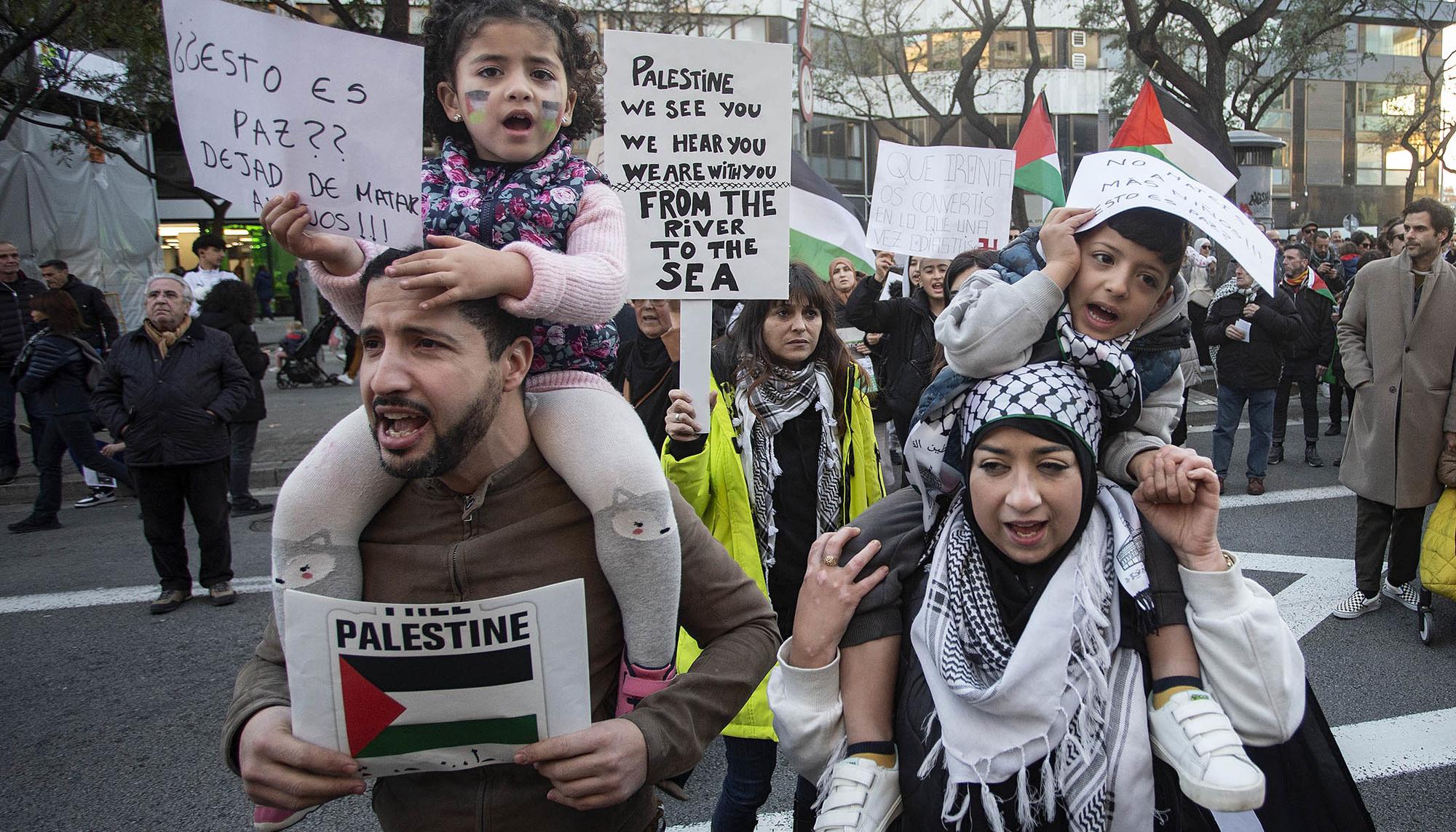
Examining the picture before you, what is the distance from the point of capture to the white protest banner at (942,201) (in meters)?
5.72

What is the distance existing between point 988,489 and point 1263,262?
2.47ft

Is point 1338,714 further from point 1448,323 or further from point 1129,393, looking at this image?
point 1129,393

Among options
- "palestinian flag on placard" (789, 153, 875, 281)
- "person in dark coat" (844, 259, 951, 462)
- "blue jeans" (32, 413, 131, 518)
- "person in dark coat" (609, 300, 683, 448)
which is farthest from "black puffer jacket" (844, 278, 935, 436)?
"blue jeans" (32, 413, 131, 518)

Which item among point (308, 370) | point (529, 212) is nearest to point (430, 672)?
point (529, 212)

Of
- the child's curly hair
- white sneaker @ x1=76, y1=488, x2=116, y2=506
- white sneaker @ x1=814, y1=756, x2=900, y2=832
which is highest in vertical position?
the child's curly hair

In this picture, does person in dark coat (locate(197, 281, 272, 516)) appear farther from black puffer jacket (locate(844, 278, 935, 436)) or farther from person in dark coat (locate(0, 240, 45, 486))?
black puffer jacket (locate(844, 278, 935, 436))

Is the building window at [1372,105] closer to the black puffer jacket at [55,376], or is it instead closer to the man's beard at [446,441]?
the black puffer jacket at [55,376]

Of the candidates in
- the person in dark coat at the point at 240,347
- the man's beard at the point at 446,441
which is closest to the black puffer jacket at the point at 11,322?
the person in dark coat at the point at 240,347

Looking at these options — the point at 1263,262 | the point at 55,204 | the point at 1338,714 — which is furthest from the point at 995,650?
the point at 55,204

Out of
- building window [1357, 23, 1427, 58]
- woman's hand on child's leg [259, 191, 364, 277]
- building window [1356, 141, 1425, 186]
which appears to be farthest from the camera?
building window [1356, 141, 1425, 186]

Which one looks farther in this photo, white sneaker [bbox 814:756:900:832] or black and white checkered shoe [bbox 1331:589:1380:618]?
black and white checkered shoe [bbox 1331:589:1380:618]

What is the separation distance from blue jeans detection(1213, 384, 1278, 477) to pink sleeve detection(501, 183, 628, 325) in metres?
7.43

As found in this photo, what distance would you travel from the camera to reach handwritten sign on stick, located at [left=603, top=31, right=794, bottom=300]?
317 cm

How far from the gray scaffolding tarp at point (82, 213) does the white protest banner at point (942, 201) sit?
666 inches
